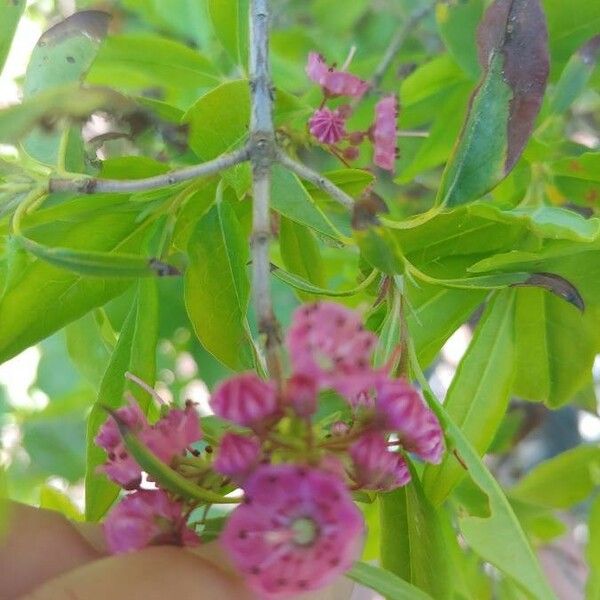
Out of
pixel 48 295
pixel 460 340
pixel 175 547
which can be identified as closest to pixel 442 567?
pixel 175 547

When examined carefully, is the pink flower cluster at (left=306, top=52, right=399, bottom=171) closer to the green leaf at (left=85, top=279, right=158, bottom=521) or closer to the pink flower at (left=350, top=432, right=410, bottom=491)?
the green leaf at (left=85, top=279, right=158, bottom=521)

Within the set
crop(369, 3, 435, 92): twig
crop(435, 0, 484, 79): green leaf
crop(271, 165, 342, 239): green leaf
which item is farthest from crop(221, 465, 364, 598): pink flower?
crop(369, 3, 435, 92): twig

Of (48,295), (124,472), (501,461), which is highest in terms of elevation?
(48,295)

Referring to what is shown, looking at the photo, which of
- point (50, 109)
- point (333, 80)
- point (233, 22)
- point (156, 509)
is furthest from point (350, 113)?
point (156, 509)

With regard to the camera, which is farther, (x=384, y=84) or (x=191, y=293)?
(x=384, y=84)

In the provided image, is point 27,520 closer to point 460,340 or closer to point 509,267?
point 509,267

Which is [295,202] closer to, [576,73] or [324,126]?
[324,126]
